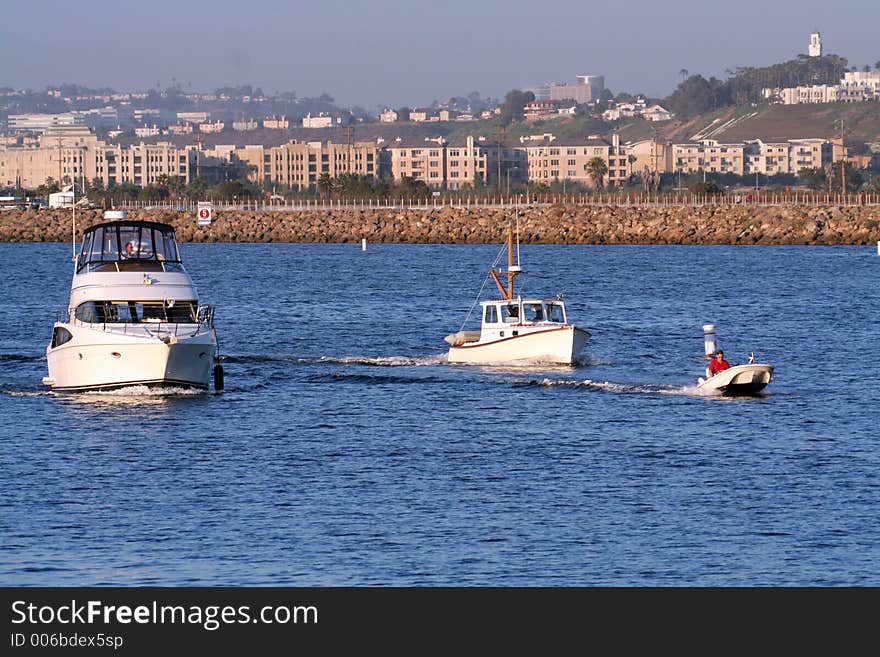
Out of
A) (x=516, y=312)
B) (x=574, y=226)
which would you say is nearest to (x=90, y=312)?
(x=516, y=312)

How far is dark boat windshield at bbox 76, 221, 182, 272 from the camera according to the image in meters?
56.2

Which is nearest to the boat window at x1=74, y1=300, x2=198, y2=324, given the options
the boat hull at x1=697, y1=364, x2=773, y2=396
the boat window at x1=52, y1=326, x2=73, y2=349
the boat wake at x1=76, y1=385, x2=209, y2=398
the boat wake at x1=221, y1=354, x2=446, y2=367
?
the boat window at x1=52, y1=326, x2=73, y2=349

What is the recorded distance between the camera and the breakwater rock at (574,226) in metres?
168

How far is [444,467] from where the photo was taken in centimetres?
4109

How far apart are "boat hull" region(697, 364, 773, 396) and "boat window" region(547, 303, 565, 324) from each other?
10043 millimetres

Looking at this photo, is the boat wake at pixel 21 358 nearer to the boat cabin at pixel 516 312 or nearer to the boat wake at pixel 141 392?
the boat wake at pixel 141 392

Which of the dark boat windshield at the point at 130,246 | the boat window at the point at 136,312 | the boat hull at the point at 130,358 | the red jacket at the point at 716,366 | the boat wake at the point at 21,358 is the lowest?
the boat wake at the point at 21,358

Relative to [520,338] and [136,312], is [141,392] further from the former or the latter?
[520,338]

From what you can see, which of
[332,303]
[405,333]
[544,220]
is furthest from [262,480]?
[544,220]

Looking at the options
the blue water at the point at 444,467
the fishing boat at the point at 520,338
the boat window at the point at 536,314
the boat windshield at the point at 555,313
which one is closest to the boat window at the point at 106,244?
the blue water at the point at 444,467

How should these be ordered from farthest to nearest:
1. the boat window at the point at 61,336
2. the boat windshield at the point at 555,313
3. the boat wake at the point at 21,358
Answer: the boat wake at the point at 21,358 < the boat windshield at the point at 555,313 < the boat window at the point at 61,336

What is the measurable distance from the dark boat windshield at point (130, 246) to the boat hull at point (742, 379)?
18.2 metres

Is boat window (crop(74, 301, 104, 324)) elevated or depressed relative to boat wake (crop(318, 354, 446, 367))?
elevated

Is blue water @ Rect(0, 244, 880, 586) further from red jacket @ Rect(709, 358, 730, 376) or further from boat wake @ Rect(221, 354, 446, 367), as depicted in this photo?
red jacket @ Rect(709, 358, 730, 376)
